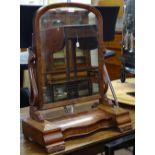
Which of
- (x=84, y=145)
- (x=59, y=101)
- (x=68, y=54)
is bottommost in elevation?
(x=84, y=145)

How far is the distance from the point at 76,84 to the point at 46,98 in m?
0.14

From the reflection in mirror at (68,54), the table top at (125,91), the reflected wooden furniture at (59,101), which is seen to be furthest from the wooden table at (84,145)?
the table top at (125,91)

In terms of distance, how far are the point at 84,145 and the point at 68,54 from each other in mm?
330

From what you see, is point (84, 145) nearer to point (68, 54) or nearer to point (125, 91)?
point (68, 54)

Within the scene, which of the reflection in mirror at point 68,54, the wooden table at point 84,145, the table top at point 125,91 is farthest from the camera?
the table top at point 125,91

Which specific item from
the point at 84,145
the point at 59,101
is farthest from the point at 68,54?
the point at 84,145

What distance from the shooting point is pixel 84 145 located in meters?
0.91

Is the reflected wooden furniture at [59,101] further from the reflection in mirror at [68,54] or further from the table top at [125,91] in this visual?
the table top at [125,91]

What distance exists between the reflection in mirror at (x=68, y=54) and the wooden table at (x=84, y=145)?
16cm

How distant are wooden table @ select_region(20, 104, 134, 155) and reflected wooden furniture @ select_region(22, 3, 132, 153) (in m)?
0.02

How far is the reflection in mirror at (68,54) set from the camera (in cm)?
99

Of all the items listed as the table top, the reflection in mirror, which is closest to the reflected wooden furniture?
the reflection in mirror
